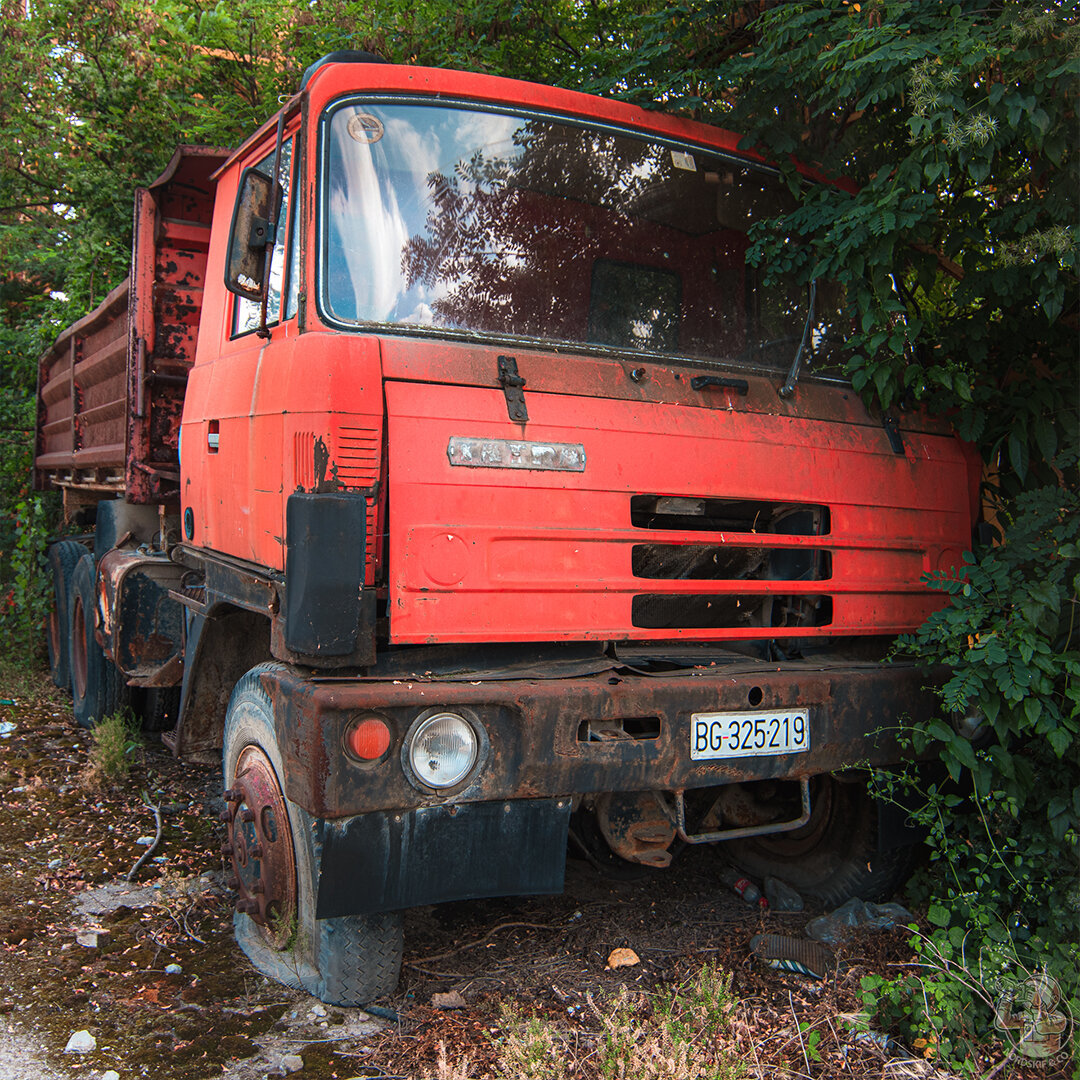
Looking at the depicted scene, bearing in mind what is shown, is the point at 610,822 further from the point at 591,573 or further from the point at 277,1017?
the point at 277,1017

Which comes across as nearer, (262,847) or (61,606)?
(262,847)

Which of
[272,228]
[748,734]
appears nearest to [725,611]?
[748,734]

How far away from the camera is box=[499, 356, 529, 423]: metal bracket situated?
101 inches

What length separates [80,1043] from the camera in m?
2.50

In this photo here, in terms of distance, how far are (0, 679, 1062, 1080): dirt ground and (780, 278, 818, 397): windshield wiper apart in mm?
1830

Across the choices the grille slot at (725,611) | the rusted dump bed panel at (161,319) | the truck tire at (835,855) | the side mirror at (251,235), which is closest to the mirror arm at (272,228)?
the side mirror at (251,235)

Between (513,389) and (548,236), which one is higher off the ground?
(548,236)

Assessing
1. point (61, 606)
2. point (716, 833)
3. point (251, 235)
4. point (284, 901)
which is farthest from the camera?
point (61, 606)

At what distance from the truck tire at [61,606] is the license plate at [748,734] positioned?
4.48 m

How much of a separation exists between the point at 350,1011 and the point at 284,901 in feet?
1.22

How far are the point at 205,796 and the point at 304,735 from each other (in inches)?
106

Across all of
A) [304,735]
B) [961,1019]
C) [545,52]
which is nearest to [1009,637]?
[961,1019]

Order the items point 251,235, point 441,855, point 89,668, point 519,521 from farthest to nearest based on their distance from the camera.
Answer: point 89,668, point 251,235, point 519,521, point 441,855

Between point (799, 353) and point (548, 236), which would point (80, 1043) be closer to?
point (548, 236)
